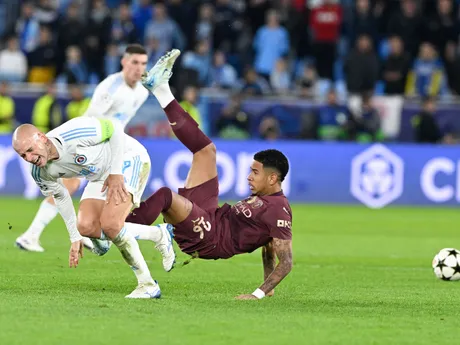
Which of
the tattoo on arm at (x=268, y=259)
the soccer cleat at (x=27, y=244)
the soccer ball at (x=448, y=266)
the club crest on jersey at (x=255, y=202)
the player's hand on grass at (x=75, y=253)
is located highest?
the club crest on jersey at (x=255, y=202)

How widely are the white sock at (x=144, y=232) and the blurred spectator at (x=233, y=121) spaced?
12099mm

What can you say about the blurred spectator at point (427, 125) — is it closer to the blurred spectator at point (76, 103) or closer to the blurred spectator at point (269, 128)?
the blurred spectator at point (269, 128)

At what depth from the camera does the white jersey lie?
923 centimetres

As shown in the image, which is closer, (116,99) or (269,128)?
(116,99)

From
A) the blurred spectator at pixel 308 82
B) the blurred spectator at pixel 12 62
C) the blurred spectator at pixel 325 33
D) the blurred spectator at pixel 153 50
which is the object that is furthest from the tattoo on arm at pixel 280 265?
the blurred spectator at pixel 325 33

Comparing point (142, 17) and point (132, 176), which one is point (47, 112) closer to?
Result: point (142, 17)

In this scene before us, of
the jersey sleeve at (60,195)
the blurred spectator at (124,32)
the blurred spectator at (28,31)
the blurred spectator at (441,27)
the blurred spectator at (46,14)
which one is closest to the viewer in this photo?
the jersey sleeve at (60,195)

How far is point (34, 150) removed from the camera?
8688mm

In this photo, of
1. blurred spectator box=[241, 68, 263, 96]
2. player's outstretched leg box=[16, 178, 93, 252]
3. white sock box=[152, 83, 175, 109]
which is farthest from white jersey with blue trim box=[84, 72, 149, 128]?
blurred spectator box=[241, 68, 263, 96]

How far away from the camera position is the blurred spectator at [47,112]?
21.2 metres

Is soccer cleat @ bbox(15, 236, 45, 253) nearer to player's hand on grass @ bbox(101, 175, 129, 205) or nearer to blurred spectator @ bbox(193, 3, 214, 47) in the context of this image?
player's hand on grass @ bbox(101, 175, 129, 205)

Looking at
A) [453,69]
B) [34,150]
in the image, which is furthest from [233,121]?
[34,150]

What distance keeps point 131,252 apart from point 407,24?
16.4 meters

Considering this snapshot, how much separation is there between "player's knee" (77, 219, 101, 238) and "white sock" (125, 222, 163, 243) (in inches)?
11.6
